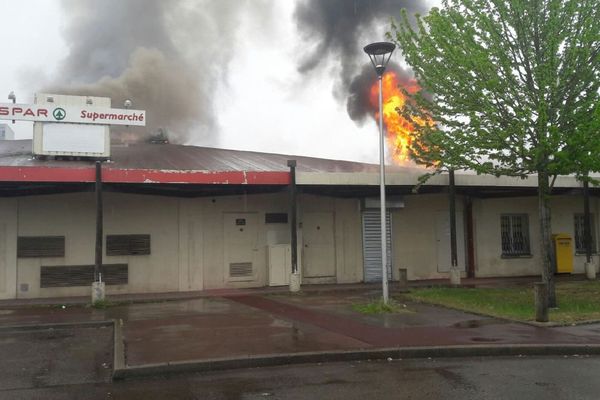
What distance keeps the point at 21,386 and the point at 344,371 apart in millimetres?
3878

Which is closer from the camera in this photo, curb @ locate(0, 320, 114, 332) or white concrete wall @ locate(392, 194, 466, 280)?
curb @ locate(0, 320, 114, 332)

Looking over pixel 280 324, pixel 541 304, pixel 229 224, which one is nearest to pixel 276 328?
pixel 280 324

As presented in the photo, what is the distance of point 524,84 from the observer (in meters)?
11.6

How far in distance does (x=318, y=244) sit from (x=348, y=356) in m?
9.76

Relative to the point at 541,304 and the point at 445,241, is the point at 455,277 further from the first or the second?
the point at 541,304

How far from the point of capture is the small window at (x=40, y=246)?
1405 centimetres

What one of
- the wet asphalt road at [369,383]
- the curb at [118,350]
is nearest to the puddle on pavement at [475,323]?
the wet asphalt road at [369,383]

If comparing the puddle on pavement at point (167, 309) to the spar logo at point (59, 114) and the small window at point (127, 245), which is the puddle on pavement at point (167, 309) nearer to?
the small window at point (127, 245)

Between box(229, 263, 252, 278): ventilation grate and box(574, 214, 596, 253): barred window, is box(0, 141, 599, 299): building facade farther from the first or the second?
box(574, 214, 596, 253): barred window

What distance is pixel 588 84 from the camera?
11.2 meters

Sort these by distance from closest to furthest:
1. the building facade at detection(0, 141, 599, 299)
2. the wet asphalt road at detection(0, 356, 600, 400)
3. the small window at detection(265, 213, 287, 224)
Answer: the wet asphalt road at detection(0, 356, 600, 400), the building facade at detection(0, 141, 599, 299), the small window at detection(265, 213, 287, 224)

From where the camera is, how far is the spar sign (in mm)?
14492

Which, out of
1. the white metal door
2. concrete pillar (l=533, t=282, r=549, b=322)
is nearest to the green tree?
concrete pillar (l=533, t=282, r=549, b=322)

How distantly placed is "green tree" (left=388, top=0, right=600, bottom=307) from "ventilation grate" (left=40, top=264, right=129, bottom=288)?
914cm
